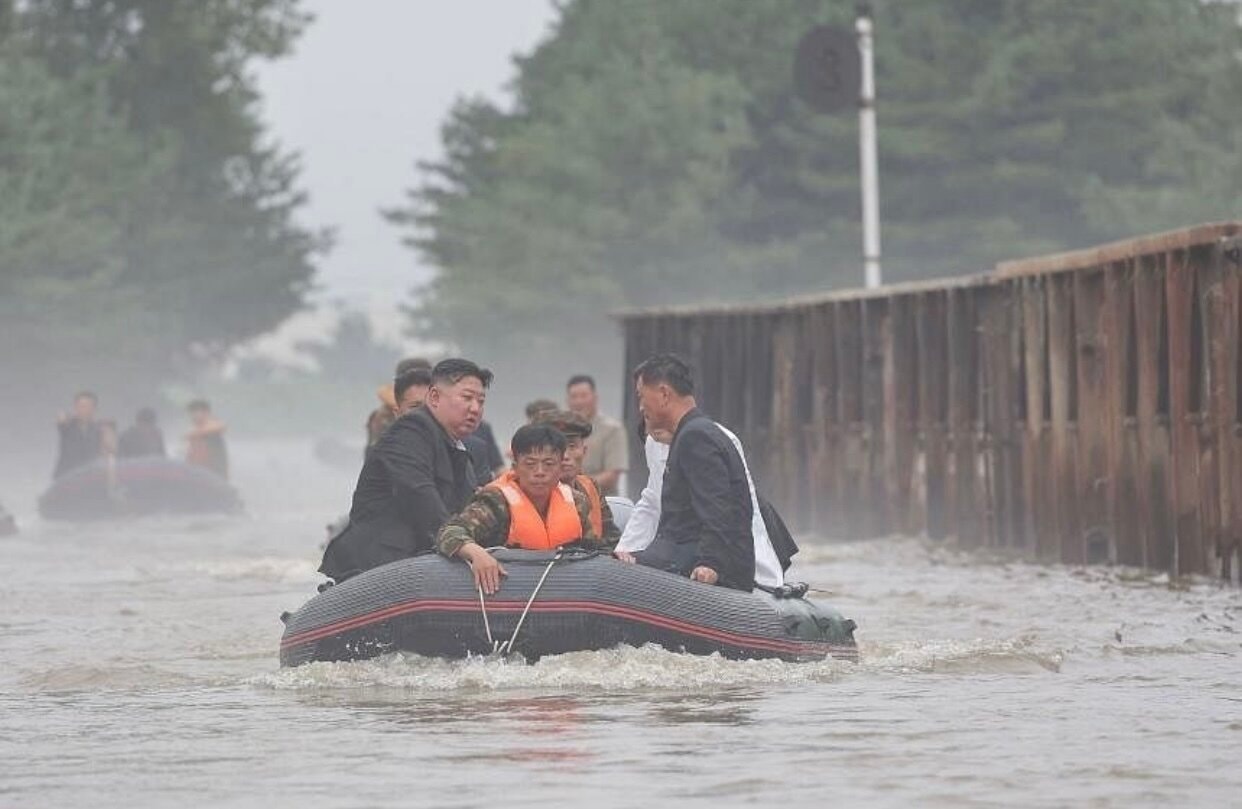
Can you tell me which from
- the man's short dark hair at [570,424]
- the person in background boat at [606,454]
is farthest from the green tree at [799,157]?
the man's short dark hair at [570,424]

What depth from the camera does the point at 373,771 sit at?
39.5 ft

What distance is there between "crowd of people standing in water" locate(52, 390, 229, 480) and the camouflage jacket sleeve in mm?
23419

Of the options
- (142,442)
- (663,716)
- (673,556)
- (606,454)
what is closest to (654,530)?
(673,556)

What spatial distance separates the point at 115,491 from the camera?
40.2m

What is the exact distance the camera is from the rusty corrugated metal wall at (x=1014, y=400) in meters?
23.0

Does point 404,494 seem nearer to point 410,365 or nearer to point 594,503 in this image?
point 594,503

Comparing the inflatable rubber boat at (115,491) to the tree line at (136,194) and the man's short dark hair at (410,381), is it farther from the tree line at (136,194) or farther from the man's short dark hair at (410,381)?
the tree line at (136,194)

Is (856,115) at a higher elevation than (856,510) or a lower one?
higher

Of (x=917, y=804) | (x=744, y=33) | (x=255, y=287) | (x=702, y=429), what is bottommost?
(x=917, y=804)

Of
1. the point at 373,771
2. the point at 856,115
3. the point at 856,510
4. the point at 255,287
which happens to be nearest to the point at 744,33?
the point at 856,115

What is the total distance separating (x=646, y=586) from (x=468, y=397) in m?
1.28

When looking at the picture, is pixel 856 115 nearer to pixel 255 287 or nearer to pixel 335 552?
pixel 255 287

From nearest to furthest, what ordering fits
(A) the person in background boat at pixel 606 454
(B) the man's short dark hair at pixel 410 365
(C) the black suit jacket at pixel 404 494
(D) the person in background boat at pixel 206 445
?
(C) the black suit jacket at pixel 404 494 → (B) the man's short dark hair at pixel 410 365 → (A) the person in background boat at pixel 606 454 → (D) the person in background boat at pixel 206 445

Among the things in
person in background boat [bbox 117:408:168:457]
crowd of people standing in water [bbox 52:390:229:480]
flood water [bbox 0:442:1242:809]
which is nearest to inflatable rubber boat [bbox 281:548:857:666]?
flood water [bbox 0:442:1242:809]
